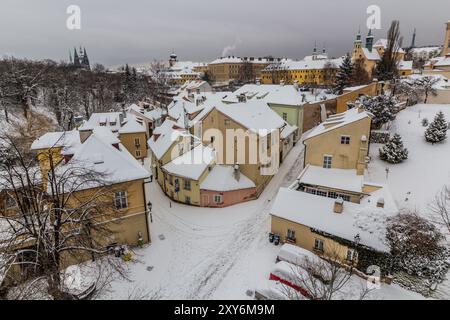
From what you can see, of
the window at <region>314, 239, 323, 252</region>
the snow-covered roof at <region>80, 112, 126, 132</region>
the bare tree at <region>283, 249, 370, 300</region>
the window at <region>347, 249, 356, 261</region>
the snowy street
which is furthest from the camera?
the snow-covered roof at <region>80, 112, 126, 132</region>

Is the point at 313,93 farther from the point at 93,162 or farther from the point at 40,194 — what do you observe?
the point at 40,194

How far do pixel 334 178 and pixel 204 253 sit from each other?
1320cm

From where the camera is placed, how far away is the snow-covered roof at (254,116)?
2719 cm

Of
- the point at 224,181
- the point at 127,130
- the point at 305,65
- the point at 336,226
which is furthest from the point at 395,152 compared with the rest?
the point at 305,65

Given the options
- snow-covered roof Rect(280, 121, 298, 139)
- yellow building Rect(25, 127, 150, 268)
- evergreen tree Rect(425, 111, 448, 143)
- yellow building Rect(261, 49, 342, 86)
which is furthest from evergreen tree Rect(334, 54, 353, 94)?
yellow building Rect(25, 127, 150, 268)

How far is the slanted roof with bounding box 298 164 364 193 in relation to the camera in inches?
847

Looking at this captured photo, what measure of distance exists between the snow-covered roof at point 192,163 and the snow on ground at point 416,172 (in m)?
16.2

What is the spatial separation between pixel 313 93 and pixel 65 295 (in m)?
58.0

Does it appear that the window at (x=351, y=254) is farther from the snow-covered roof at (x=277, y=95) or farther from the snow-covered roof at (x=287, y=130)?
the snow-covered roof at (x=277, y=95)

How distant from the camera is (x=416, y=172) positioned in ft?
80.4

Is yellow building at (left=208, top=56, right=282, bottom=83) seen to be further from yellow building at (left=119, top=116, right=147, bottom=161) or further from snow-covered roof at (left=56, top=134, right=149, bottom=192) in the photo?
snow-covered roof at (left=56, top=134, right=149, bottom=192)

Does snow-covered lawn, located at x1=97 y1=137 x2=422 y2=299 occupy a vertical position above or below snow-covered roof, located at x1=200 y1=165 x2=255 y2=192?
below

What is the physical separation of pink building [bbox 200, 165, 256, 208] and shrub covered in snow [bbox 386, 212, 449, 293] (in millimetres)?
13400

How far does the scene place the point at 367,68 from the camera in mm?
76375
